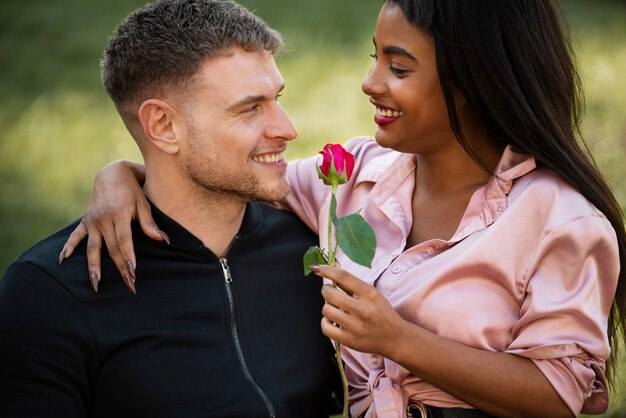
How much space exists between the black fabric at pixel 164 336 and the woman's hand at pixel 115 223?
1.8 inches

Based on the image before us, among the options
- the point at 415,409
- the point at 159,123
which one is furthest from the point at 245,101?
the point at 415,409

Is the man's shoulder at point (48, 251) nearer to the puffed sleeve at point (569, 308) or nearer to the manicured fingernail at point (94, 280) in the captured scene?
the manicured fingernail at point (94, 280)

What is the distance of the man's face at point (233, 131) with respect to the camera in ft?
10.1

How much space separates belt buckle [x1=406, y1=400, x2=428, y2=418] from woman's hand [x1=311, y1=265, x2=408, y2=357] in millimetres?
391

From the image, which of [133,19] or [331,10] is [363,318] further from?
[331,10]

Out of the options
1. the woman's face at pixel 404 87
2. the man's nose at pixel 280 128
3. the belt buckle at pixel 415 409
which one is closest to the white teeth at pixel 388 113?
the woman's face at pixel 404 87

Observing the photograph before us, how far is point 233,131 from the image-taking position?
3.08 m

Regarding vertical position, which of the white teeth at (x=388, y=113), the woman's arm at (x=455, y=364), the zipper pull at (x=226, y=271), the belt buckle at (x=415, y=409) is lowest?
the belt buckle at (x=415, y=409)

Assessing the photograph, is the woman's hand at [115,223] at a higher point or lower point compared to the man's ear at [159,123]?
lower

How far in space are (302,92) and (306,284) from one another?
439 cm

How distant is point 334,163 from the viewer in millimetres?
2523

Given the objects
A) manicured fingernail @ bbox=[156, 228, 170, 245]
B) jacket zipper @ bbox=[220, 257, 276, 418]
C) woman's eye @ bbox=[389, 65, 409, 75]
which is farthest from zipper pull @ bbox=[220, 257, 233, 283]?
woman's eye @ bbox=[389, 65, 409, 75]

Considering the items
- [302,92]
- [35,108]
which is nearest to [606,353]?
[302,92]

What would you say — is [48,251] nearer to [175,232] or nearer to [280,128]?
[175,232]
